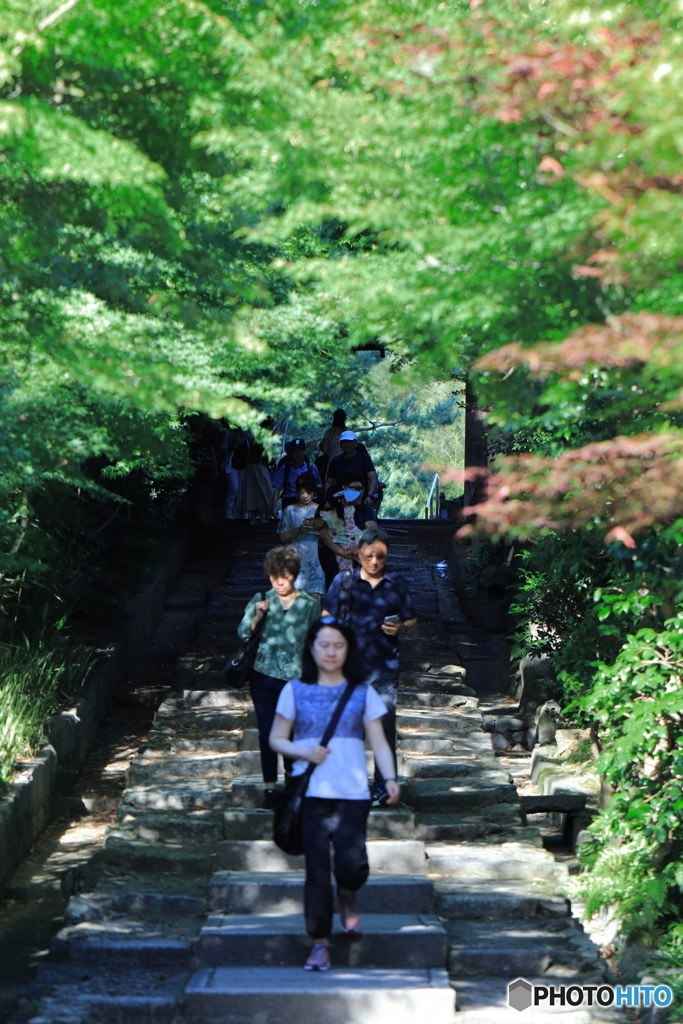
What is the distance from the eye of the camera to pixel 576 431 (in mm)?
7203

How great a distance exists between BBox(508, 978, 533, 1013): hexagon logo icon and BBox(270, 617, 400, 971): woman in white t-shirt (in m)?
1.21

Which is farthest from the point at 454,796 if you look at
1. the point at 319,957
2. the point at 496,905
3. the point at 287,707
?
the point at 287,707

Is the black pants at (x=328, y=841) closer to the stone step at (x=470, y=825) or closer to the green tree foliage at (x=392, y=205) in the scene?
the green tree foliage at (x=392, y=205)

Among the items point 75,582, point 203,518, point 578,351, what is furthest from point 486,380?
point 203,518

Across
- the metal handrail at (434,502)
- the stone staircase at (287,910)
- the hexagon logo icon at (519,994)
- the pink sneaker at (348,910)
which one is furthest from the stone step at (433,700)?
the metal handrail at (434,502)

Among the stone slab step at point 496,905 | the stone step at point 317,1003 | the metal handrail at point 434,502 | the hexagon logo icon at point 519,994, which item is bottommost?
the metal handrail at point 434,502

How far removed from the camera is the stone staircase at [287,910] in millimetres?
5488

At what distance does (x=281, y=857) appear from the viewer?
7.20 metres

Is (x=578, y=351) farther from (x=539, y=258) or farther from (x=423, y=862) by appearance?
(x=423, y=862)

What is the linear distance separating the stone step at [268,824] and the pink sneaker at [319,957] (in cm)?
190

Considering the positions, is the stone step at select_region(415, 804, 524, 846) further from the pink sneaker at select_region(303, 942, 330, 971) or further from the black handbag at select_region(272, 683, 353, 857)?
the black handbag at select_region(272, 683, 353, 857)

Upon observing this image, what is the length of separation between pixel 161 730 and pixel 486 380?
225 inches

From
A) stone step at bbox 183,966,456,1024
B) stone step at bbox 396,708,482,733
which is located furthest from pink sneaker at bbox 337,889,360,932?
stone step at bbox 396,708,482,733

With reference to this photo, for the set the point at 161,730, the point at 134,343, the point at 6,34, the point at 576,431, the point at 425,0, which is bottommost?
the point at 161,730
